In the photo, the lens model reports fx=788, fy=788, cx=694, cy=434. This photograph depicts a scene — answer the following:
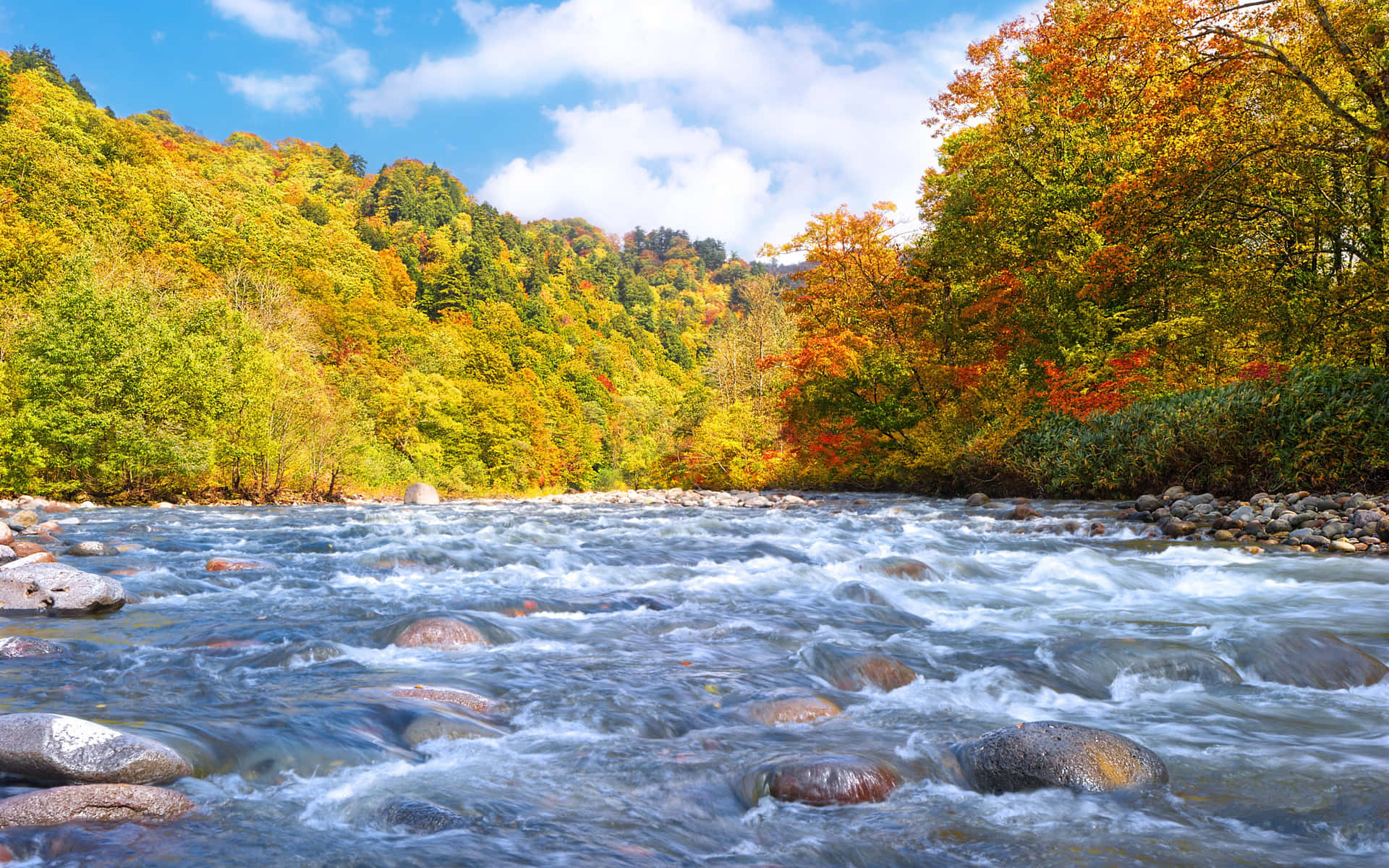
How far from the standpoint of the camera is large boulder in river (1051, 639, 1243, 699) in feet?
16.2

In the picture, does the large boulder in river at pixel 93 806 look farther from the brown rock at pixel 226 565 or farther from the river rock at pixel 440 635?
the brown rock at pixel 226 565

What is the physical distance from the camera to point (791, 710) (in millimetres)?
4348

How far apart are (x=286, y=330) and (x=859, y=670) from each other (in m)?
38.3

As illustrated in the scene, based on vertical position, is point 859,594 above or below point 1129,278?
below

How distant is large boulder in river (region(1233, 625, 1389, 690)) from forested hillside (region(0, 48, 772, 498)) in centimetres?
2401

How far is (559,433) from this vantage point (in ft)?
211

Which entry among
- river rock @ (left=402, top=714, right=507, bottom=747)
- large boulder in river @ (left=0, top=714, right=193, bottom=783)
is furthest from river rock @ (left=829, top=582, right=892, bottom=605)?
large boulder in river @ (left=0, top=714, right=193, bottom=783)

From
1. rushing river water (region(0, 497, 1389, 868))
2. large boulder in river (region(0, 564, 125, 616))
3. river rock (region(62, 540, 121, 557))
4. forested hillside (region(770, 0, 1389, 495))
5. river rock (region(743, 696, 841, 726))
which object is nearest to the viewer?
rushing river water (region(0, 497, 1389, 868))

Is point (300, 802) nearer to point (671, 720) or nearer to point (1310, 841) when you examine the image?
point (671, 720)

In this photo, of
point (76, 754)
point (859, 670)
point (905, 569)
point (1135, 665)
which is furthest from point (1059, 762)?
point (905, 569)

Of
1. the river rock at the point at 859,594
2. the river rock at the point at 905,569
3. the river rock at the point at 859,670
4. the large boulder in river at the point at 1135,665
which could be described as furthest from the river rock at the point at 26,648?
the river rock at the point at 905,569

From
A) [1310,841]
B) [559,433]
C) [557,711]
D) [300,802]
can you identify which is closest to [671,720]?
[557,711]

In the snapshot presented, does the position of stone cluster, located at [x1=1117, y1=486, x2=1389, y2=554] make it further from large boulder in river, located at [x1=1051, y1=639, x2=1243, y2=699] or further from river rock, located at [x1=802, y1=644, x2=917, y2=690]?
river rock, located at [x1=802, y1=644, x2=917, y2=690]

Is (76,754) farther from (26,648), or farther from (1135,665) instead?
(1135,665)
